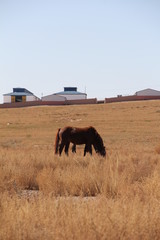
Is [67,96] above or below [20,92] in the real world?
below

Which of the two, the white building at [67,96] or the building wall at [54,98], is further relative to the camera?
the white building at [67,96]

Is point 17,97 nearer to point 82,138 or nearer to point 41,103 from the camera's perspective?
point 41,103

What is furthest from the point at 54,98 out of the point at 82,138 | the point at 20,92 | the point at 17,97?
the point at 82,138

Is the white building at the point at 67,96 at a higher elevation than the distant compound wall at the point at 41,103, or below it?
higher

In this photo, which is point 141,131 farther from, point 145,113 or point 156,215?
point 156,215

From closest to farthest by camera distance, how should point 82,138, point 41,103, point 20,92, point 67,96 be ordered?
1. point 82,138
2. point 41,103
3. point 67,96
4. point 20,92

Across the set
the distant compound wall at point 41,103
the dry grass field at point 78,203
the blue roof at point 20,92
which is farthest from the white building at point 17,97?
the dry grass field at point 78,203

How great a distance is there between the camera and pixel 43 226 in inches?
212

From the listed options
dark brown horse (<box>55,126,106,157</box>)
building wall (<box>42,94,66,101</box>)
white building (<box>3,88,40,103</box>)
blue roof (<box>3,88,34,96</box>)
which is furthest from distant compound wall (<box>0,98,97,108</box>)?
dark brown horse (<box>55,126,106,157</box>)

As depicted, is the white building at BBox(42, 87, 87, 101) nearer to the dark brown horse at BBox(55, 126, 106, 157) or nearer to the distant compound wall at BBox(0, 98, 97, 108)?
the distant compound wall at BBox(0, 98, 97, 108)

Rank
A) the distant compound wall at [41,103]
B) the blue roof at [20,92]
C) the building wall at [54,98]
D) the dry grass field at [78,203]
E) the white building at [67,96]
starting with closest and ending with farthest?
the dry grass field at [78,203]
the distant compound wall at [41,103]
the building wall at [54,98]
the white building at [67,96]
the blue roof at [20,92]

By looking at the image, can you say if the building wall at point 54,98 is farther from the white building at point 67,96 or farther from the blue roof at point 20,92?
the blue roof at point 20,92

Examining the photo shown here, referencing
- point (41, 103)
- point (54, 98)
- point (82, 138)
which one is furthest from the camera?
point (54, 98)

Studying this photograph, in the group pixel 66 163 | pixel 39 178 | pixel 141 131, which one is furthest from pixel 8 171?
pixel 141 131
